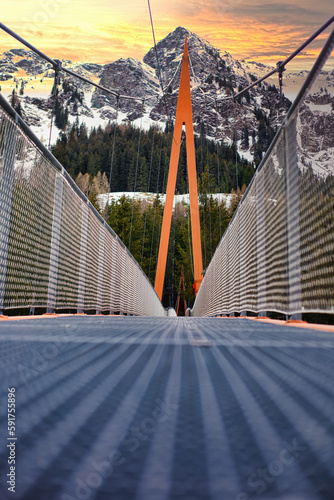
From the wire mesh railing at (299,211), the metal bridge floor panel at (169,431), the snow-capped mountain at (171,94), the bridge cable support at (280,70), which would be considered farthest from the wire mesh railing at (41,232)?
the snow-capped mountain at (171,94)

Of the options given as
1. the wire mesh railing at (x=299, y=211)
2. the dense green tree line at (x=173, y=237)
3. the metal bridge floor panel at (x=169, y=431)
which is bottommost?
the metal bridge floor panel at (x=169, y=431)

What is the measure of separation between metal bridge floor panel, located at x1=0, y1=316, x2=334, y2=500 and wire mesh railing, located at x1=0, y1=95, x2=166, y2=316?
1702 millimetres

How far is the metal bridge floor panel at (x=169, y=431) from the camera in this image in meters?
0.26

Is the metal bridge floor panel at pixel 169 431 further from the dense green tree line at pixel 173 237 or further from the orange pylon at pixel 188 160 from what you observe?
the dense green tree line at pixel 173 237

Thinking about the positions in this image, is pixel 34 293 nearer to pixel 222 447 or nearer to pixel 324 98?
pixel 324 98

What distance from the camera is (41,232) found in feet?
9.03

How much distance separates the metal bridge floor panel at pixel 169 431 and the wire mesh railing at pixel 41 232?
1702 mm

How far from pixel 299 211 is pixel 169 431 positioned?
174cm

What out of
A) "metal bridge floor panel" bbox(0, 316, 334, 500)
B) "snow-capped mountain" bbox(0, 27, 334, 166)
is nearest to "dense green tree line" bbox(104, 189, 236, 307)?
"snow-capped mountain" bbox(0, 27, 334, 166)

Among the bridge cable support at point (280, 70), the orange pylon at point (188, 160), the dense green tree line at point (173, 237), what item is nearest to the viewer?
the bridge cable support at point (280, 70)

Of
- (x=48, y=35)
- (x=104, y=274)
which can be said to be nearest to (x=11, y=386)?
(x=104, y=274)

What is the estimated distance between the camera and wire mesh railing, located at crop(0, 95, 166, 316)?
2.13 meters

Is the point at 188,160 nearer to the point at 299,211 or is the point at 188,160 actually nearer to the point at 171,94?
the point at 299,211

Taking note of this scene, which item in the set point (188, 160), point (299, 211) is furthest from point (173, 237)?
point (299, 211)
